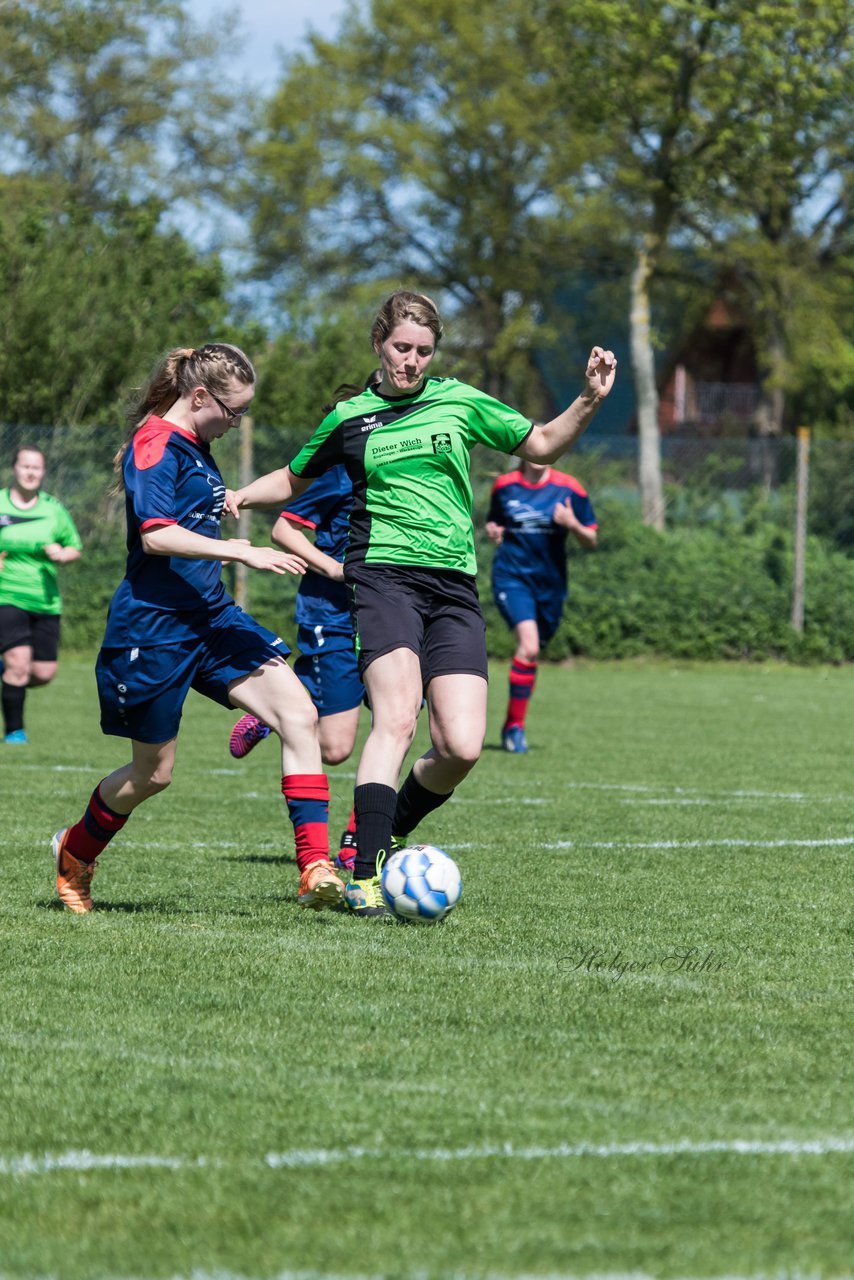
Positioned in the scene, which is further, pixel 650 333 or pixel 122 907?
pixel 650 333

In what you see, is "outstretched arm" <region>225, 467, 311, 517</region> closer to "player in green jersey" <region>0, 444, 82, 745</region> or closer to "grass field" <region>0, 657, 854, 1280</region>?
"grass field" <region>0, 657, 854, 1280</region>

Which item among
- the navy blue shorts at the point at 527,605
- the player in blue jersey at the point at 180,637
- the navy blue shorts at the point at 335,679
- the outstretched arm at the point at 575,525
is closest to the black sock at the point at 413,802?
the player in blue jersey at the point at 180,637

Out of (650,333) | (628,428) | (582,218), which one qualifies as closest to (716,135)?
(650,333)

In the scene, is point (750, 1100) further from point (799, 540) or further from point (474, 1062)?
point (799, 540)

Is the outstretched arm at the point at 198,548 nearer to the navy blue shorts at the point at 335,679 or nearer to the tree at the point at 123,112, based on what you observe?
the navy blue shorts at the point at 335,679

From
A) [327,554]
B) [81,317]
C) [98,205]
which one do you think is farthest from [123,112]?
[327,554]

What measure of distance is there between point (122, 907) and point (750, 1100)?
9.53ft

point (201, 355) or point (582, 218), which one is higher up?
point (582, 218)

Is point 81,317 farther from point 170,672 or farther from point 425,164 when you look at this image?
point 425,164

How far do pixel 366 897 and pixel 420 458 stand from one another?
1.41 metres

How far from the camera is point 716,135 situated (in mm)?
33000

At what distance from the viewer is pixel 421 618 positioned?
588 centimetres

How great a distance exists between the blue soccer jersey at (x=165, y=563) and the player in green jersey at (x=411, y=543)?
0.54 ft

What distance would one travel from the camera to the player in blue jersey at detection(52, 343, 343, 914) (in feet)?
18.3
